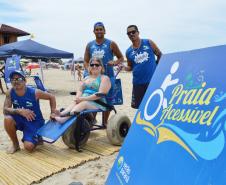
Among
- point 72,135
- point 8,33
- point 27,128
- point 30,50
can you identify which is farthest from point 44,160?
point 8,33

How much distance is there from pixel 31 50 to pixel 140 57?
32.8 feet

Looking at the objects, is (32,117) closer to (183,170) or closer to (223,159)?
(183,170)

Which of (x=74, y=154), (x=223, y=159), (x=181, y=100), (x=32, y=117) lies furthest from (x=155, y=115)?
(x=32, y=117)

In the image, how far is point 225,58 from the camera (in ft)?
6.31

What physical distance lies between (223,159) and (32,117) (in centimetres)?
353

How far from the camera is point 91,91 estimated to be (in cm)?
503

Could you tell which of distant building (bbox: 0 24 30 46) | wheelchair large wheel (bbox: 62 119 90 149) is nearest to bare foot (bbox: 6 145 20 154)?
wheelchair large wheel (bbox: 62 119 90 149)

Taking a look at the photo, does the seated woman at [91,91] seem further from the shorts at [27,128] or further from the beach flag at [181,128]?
the beach flag at [181,128]

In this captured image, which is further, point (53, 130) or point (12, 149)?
point (12, 149)

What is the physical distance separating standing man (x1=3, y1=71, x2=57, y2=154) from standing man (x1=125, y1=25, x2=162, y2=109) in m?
1.29

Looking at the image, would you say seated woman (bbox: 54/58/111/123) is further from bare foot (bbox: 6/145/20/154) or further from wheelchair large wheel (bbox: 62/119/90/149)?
bare foot (bbox: 6/145/20/154)

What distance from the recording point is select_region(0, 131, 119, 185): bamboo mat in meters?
3.78

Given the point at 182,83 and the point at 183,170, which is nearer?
the point at 183,170

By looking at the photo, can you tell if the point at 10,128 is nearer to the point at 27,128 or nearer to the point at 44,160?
the point at 27,128
